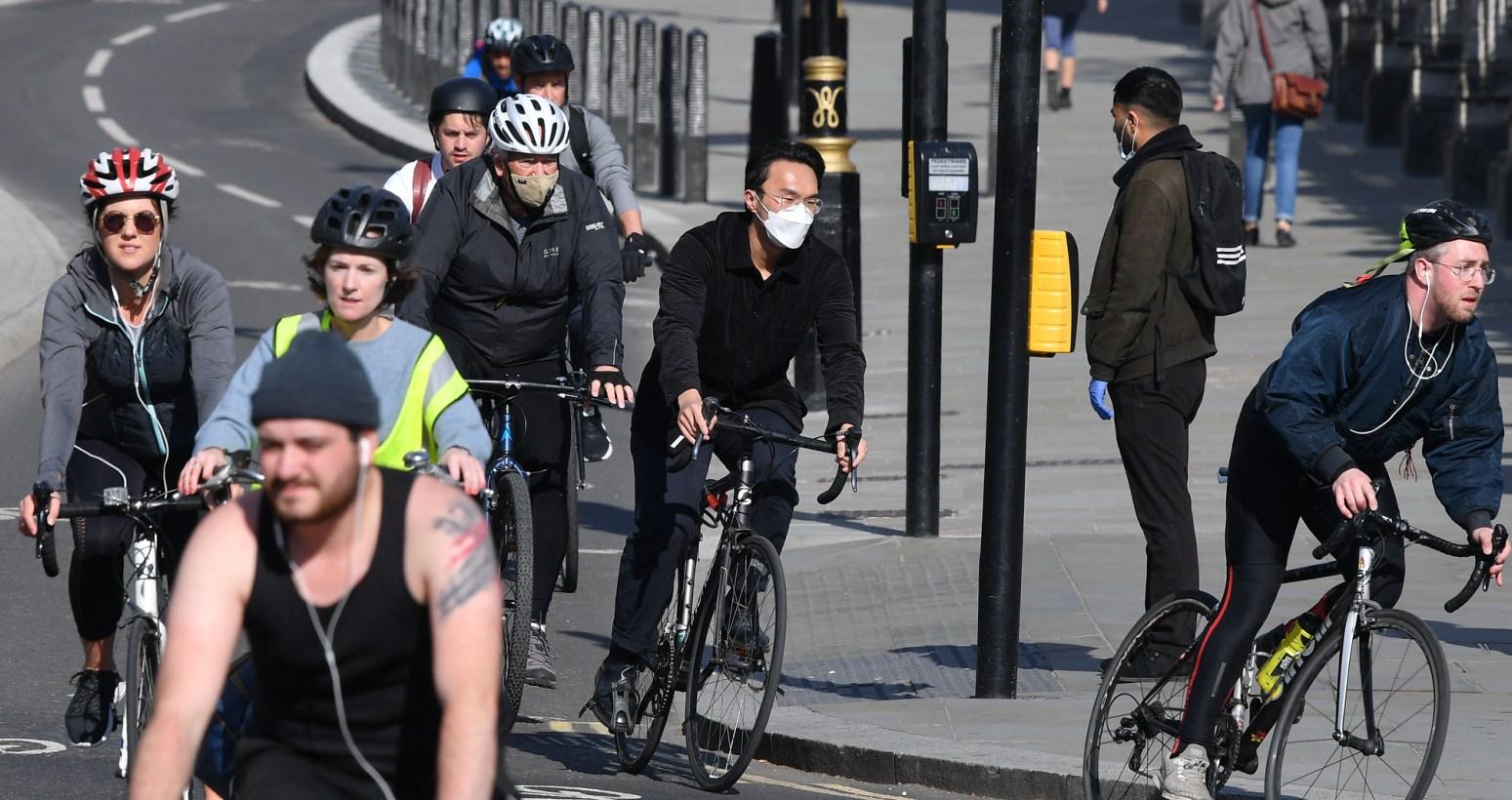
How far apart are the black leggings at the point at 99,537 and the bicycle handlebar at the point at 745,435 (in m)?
1.33

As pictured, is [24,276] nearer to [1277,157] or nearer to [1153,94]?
[1277,157]

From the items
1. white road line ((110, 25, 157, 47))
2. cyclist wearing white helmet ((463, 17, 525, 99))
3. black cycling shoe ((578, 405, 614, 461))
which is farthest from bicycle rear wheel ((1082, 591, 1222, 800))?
white road line ((110, 25, 157, 47))

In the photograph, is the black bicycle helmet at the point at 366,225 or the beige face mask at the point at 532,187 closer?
the black bicycle helmet at the point at 366,225

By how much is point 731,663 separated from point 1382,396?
194 centimetres

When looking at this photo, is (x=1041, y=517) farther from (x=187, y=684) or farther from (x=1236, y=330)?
(x=187, y=684)

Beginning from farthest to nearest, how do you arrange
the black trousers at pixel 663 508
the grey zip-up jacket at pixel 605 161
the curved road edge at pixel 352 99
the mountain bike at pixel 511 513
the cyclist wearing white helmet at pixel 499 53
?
1. the curved road edge at pixel 352 99
2. the cyclist wearing white helmet at pixel 499 53
3. the grey zip-up jacket at pixel 605 161
4. the black trousers at pixel 663 508
5. the mountain bike at pixel 511 513

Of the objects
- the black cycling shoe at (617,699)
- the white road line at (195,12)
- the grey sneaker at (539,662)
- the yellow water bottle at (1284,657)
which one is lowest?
the grey sneaker at (539,662)

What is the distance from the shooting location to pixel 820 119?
42.4 feet

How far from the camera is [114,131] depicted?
2572 centimetres

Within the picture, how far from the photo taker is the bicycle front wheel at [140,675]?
589 centimetres

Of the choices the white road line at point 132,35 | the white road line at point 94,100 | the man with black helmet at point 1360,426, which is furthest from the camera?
the white road line at point 132,35

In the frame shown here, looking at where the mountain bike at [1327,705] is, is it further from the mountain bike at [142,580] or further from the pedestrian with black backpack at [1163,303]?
the mountain bike at [142,580]

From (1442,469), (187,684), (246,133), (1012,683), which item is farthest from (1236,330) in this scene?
(246,133)

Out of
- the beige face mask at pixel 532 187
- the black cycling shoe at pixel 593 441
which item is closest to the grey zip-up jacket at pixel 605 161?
the black cycling shoe at pixel 593 441
